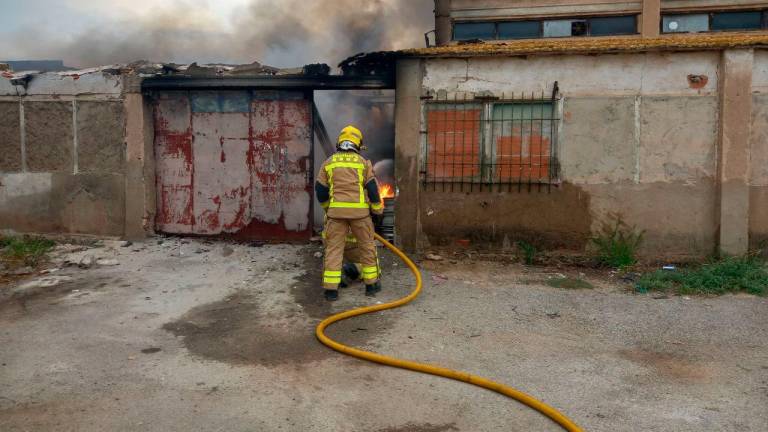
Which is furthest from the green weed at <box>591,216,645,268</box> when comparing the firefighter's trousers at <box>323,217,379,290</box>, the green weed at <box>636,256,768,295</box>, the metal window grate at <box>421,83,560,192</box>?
the firefighter's trousers at <box>323,217,379,290</box>

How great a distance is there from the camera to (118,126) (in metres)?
8.16

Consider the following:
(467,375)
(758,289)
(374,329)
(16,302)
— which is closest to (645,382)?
(467,375)

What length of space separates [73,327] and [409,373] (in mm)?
3073

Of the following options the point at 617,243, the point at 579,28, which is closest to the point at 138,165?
the point at 617,243

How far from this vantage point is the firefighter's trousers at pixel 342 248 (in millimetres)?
5715

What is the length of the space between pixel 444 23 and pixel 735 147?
7.32m

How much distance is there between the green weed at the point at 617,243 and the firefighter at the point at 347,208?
3.17 m

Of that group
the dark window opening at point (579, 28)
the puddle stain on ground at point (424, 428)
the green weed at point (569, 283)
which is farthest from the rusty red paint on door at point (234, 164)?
the dark window opening at point (579, 28)

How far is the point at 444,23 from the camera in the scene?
12586 millimetres

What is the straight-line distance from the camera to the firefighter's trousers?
18.7 ft

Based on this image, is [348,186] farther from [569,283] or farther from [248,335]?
[569,283]

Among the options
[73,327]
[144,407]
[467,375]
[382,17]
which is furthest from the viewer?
[382,17]

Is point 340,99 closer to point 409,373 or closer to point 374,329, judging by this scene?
point 374,329

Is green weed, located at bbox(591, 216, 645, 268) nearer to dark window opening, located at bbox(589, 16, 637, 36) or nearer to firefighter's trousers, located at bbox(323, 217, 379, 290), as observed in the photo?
firefighter's trousers, located at bbox(323, 217, 379, 290)
